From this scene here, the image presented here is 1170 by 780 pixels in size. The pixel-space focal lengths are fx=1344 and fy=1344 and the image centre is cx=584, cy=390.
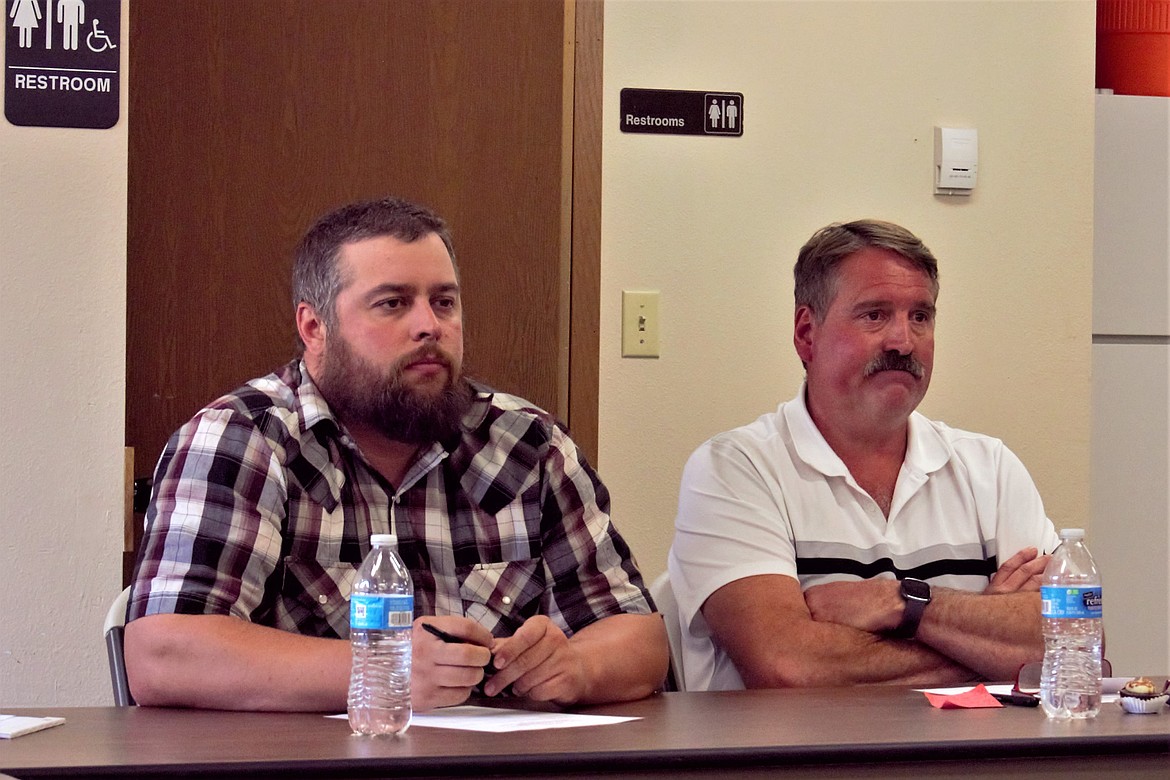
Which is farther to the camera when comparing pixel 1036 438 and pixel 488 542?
pixel 1036 438

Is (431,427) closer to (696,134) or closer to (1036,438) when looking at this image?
(696,134)

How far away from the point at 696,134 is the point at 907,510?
109 cm

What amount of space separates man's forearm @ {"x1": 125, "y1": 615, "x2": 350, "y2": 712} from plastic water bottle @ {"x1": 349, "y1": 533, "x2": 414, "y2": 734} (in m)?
0.06

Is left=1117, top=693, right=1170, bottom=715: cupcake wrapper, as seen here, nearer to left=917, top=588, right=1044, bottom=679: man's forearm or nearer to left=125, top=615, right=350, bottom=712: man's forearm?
A: left=917, top=588, right=1044, bottom=679: man's forearm

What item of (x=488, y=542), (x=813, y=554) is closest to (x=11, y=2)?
(x=488, y=542)

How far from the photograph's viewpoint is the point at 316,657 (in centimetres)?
179

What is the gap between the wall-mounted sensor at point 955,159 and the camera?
3291mm

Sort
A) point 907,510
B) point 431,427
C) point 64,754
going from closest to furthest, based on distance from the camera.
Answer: point 64,754
point 431,427
point 907,510

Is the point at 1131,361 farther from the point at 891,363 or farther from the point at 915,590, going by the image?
the point at 915,590

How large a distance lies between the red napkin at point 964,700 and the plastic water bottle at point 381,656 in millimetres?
698

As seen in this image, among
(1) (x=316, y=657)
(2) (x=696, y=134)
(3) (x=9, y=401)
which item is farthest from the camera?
(2) (x=696, y=134)

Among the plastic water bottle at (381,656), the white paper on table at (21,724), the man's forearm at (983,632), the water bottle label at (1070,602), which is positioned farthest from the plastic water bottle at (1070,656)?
the white paper on table at (21,724)

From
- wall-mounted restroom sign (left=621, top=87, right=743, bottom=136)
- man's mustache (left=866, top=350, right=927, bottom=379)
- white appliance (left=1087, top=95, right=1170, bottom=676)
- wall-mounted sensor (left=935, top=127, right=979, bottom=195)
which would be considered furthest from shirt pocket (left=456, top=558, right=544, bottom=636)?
white appliance (left=1087, top=95, right=1170, bottom=676)

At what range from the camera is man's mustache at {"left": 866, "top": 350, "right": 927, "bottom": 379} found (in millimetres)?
2646
